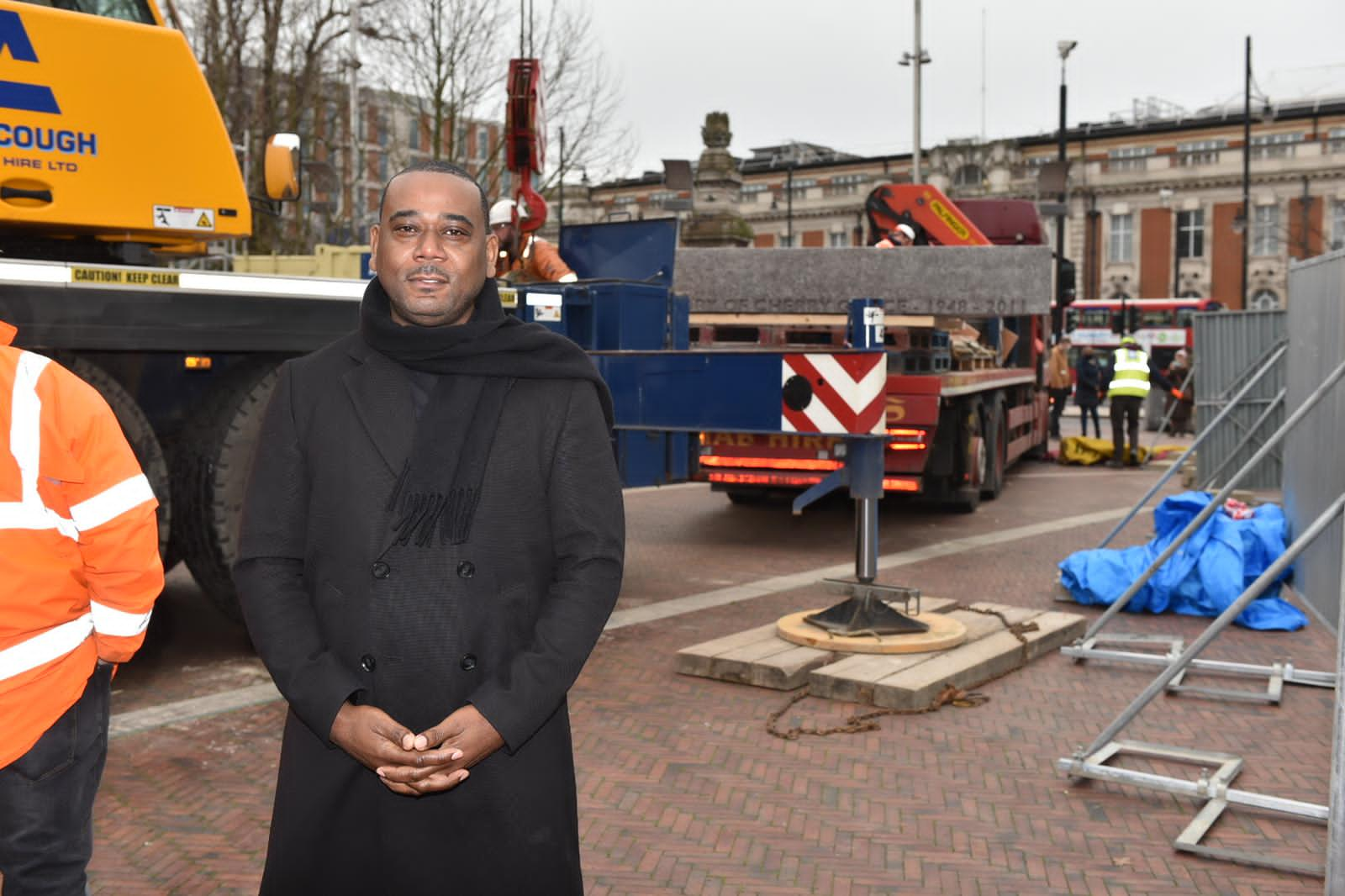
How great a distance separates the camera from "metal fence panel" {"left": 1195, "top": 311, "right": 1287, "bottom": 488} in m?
12.7

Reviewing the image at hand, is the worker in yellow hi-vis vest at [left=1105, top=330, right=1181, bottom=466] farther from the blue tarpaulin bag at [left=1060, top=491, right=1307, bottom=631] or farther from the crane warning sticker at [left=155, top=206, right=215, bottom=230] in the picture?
the crane warning sticker at [left=155, top=206, right=215, bottom=230]

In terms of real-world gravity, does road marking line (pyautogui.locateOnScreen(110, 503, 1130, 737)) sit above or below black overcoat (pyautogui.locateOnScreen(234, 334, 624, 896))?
below

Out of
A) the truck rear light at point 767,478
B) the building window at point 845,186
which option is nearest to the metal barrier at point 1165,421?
the truck rear light at point 767,478

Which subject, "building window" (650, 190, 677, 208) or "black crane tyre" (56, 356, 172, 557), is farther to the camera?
"building window" (650, 190, 677, 208)

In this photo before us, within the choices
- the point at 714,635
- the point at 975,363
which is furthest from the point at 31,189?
the point at 975,363

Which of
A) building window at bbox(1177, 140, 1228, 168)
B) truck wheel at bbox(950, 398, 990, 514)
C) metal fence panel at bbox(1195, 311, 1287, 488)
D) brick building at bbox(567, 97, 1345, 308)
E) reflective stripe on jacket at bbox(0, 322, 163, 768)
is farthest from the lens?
building window at bbox(1177, 140, 1228, 168)

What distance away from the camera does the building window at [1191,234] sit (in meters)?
69.0

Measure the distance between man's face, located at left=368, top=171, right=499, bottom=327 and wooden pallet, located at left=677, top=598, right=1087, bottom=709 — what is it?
4476 millimetres

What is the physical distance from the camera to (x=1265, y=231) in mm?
66625

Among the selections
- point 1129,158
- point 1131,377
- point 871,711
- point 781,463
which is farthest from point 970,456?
point 1129,158

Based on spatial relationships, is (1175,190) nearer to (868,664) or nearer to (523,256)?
(523,256)

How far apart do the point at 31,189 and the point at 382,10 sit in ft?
78.2

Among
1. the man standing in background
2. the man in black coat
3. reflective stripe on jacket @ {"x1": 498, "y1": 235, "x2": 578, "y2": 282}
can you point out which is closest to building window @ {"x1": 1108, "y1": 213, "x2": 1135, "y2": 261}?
the man standing in background

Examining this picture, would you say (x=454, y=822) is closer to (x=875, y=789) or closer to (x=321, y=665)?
(x=321, y=665)
